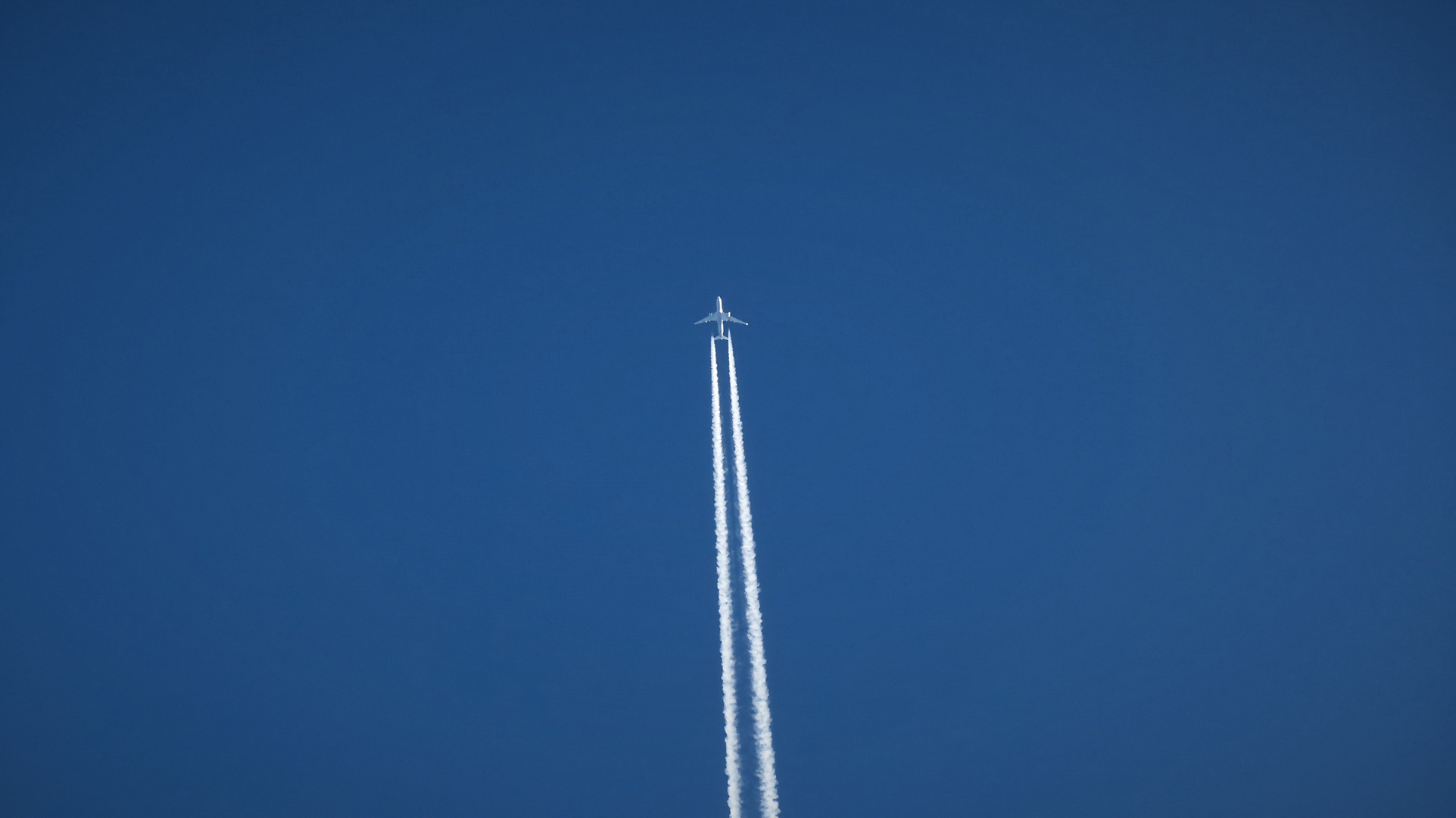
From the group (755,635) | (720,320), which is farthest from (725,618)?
(720,320)

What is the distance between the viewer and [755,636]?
45469 mm

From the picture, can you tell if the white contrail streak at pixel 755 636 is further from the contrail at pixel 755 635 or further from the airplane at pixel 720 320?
the airplane at pixel 720 320

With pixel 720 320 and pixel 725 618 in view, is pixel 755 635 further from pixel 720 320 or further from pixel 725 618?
pixel 720 320

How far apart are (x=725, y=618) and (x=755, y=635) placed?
1647 millimetres

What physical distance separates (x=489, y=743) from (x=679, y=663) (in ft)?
28.2

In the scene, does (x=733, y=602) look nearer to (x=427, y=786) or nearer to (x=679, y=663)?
(x=679, y=663)

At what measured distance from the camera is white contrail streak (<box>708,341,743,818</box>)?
137 feet

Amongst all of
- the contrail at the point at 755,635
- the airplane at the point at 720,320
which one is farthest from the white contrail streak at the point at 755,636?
the airplane at the point at 720,320

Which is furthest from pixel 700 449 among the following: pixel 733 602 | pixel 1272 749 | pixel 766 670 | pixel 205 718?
pixel 1272 749

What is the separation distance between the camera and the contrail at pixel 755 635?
4144cm

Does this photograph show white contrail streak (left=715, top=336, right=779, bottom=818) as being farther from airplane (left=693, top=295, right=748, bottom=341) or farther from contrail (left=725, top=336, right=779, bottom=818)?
airplane (left=693, top=295, right=748, bottom=341)

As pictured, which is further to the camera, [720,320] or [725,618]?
[720,320]

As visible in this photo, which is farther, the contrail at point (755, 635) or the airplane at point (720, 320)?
the airplane at point (720, 320)

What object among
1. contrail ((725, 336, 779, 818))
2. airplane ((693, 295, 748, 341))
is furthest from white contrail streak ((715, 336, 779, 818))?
airplane ((693, 295, 748, 341))
